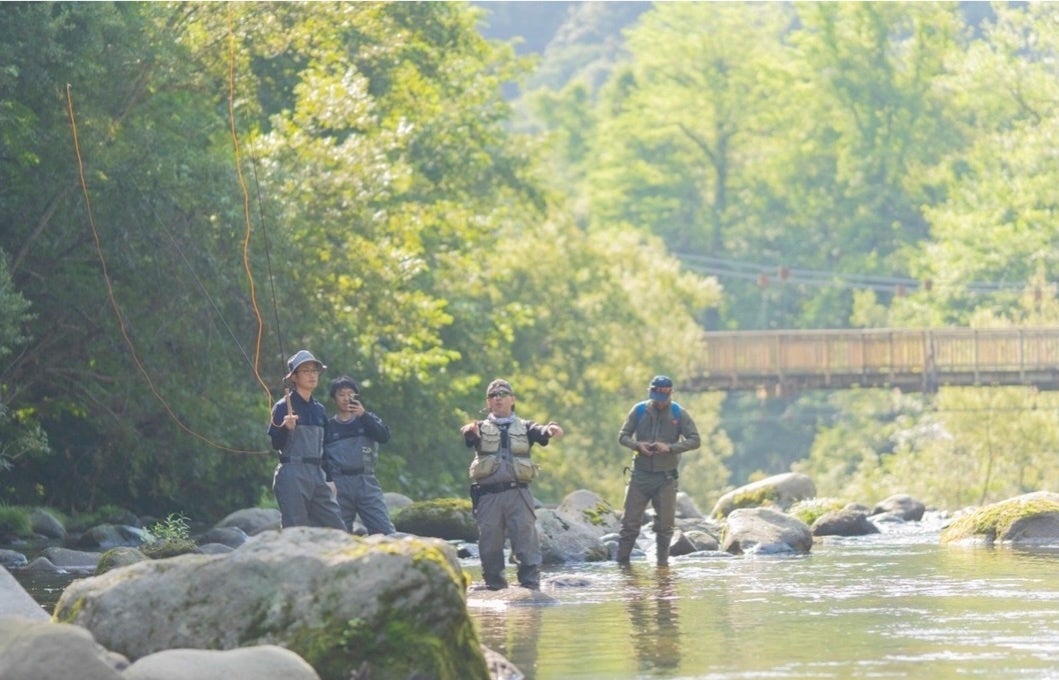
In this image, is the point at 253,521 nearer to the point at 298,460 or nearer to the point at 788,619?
the point at 298,460

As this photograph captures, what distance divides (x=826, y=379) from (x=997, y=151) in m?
19.3

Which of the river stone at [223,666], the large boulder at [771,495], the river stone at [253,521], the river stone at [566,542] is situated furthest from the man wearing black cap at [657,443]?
the large boulder at [771,495]

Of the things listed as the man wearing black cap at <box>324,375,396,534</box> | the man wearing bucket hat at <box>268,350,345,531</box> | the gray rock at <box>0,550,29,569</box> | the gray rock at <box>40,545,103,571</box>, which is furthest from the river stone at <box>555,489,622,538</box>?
the man wearing bucket hat at <box>268,350,345,531</box>

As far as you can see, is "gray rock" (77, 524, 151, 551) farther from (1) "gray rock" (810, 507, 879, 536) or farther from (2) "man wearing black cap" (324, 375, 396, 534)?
(2) "man wearing black cap" (324, 375, 396, 534)

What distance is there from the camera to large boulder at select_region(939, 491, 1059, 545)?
21984 mm

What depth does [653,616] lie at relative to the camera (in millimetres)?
14398

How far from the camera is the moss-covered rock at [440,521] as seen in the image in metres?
22.8

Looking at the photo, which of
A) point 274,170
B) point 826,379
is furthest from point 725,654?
point 826,379

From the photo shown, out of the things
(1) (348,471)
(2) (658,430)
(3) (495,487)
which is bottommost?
(3) (495,487)

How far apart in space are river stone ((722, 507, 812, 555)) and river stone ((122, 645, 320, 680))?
12.3 meters

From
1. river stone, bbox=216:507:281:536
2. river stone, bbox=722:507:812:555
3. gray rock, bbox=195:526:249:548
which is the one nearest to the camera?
river stone, bbox=722:507:812:555

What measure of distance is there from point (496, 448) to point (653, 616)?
1572 mm

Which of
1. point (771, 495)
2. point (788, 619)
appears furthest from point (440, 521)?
point (788, 619)

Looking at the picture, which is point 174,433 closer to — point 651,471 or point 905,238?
point 651,471
